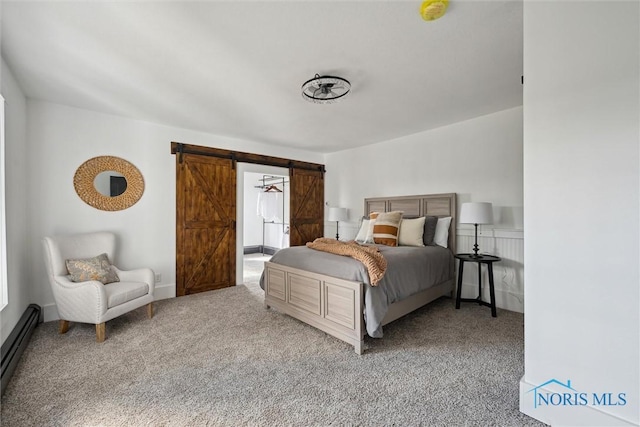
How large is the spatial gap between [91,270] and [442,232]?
13.5 feet

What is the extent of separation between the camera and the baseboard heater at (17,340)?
1937mm

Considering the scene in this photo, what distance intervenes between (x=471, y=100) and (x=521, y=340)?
2446mm

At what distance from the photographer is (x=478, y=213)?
3.24 meters

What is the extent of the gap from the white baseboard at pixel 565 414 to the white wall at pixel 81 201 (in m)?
4.01

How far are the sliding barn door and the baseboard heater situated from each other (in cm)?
346

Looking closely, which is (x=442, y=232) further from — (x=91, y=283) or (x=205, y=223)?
(x=91, y=283)

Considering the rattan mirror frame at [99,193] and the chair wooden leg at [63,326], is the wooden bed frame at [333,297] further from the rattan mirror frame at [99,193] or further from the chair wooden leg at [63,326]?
the rattan mirror frame at [99,193]

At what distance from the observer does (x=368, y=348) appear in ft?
8.02

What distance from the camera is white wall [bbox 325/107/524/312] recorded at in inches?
134

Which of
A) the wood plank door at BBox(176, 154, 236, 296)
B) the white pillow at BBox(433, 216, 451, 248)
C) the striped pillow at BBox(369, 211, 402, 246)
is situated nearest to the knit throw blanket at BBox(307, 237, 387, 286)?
the striped pillow at BBox(369, 211, 402, 246)

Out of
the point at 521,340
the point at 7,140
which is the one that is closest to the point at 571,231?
the point at 521,340

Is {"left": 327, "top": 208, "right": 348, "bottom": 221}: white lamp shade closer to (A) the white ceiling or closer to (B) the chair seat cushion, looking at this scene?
(A) the white ceiling

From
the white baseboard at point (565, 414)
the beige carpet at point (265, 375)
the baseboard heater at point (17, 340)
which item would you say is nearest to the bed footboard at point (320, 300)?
the beige carpet at point (265, 375)

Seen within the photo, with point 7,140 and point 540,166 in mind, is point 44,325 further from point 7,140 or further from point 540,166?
point 540,166
